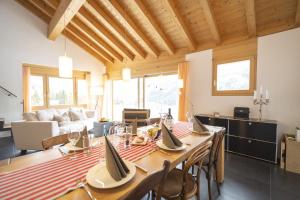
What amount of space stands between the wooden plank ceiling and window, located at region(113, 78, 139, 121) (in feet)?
4.49

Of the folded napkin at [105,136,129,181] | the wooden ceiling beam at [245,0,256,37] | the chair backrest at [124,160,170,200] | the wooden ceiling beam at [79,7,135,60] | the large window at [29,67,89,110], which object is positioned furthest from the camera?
the large window at [29,67,89,110]

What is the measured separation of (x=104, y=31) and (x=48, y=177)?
15.3ft

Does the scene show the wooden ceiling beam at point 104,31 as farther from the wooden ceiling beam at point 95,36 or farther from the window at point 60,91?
the window at point 60,91

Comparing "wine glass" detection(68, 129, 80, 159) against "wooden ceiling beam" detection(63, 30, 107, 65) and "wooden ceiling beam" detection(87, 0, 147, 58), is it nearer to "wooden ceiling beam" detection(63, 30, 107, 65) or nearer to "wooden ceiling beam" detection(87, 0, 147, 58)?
"wooden ceiling beam" detection(87, 0, 147, 58)

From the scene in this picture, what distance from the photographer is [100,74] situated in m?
6.80

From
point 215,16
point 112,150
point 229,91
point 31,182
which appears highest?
point 215,16

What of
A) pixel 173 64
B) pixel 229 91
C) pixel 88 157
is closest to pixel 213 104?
pixel 229 91

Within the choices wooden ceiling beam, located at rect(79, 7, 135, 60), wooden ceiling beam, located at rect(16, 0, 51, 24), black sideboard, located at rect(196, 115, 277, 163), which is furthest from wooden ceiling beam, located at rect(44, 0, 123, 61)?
black sideboard, located at rect(196, 115, 277, 163)

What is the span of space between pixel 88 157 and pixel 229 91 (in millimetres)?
3577

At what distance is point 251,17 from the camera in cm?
291

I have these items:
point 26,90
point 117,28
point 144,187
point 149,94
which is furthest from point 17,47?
point 144,187

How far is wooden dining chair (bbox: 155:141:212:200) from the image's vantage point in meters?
1.17

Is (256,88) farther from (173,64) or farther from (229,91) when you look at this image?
(173,64)

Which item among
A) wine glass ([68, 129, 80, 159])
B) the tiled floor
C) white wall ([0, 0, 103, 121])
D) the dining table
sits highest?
white wall ([0, 0, 103, 121])
